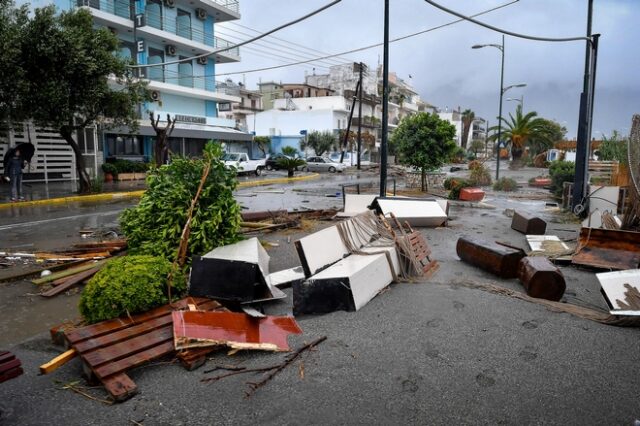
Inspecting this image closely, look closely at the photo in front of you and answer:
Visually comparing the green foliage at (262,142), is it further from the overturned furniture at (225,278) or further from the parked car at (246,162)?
the overturned furniture at (225,278)

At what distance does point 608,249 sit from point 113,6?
3305 cm

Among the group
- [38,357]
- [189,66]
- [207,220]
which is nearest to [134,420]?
[38,357]

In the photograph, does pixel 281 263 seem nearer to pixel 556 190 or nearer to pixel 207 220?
pixel 207 220

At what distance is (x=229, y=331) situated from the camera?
4.30 meters

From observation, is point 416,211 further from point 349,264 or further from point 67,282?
point 67,282

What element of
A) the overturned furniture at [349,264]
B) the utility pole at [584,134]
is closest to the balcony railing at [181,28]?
the utility pole at [584,134]

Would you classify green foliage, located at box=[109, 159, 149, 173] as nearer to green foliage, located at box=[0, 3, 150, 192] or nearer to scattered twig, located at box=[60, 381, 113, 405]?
green foliage, located at box=[0, 3, 150, 192]

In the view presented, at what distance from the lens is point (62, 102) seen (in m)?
16.6

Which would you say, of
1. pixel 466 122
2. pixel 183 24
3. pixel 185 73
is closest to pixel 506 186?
pixel 185 73

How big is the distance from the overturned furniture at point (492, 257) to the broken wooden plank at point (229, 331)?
358 centimetres

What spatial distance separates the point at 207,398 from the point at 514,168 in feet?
179

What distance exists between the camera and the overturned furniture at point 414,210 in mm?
10977

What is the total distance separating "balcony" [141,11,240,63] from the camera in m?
33.1

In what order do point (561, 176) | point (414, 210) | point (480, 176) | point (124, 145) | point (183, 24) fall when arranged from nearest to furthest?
1. point (414, 210)
2. point (561, 176)
3. point (480, 176)
4. point (124, 145)
5. point (183, 24)
